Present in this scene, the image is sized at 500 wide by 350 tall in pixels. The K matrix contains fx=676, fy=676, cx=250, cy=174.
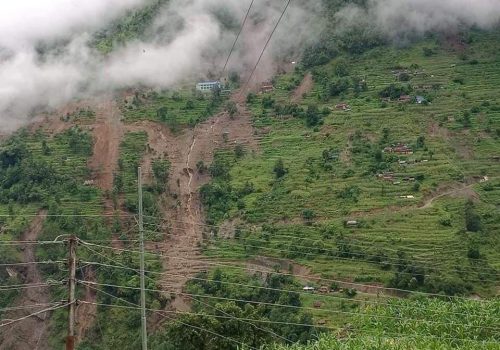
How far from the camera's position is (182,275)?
60.3m

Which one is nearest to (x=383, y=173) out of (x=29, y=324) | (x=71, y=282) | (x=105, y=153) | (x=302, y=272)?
(x=302, y=272)

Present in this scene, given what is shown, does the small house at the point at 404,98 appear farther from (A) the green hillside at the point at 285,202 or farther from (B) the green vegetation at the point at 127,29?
(B) the green vegetation at the point at 127,29

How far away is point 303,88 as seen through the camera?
9262 cm

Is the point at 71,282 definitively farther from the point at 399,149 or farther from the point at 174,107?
the point at 174,107

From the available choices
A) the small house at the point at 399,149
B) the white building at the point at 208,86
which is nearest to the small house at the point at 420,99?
the small house at the point at 399,149

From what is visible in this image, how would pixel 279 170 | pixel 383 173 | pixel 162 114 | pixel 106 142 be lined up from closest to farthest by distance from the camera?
1. pixel 383 173
2. pixel 279 170
3. pixel 106 142
4. pixel 162 114

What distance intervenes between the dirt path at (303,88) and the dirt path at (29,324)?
129 ft

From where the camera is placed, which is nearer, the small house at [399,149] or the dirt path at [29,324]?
the dirt path at [29,324]

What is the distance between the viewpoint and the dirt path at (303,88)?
298 feet

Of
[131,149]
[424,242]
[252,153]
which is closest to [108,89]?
[131,149]

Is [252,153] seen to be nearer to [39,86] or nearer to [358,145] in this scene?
[358,145]

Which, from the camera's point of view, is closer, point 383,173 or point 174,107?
point 383,173

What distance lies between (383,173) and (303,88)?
88.9ft

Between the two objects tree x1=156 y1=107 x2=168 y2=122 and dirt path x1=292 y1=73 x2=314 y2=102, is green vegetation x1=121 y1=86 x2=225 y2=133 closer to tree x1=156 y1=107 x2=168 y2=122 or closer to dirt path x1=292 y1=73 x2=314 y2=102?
tree x1=156 y1=107 x2=168 y2=122
